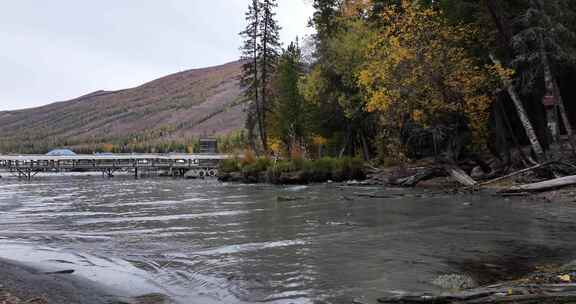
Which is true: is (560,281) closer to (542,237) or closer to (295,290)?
(295,290)

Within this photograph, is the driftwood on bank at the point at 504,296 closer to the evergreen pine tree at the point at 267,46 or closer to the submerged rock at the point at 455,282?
the submerged rock at the point at 455,282

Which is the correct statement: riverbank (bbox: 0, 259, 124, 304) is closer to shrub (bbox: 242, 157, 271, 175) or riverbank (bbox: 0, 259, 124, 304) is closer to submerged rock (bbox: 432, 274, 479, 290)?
submerged rock (bbox: 432, 274, 479, 290)

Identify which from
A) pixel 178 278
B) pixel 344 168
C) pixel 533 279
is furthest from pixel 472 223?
pixel 344 168

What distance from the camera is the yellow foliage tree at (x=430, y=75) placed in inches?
917

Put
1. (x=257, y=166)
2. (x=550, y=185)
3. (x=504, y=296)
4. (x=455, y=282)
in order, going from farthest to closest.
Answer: (x=257, y=166)
(x=550, y=185)
(x=455, y=282)
(x=504, y=296)

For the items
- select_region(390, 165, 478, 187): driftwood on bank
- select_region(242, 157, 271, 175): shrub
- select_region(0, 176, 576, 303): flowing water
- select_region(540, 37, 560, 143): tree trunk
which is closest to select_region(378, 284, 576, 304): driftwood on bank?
select_region(0, 176, 576, 303): flowing water

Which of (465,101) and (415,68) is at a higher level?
(415,68)

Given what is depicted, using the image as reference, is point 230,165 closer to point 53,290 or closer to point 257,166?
point 257,166

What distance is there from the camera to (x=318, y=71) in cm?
3984

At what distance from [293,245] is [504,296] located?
5733mm

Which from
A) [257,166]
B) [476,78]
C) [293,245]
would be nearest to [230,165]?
[257,166]

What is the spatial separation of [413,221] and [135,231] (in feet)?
23.2

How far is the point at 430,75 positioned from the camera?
76.7ft

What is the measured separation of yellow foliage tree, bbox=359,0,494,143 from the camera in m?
23.3
